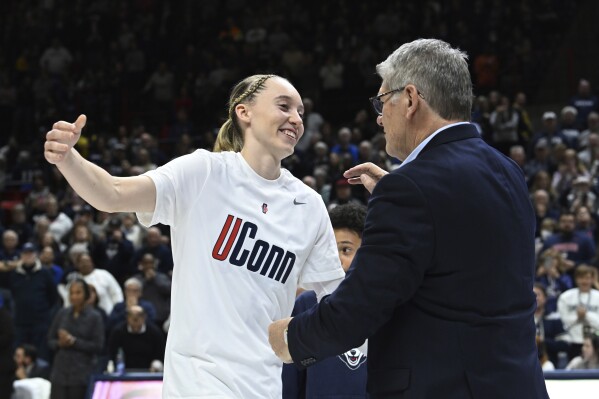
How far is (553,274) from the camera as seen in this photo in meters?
11.2

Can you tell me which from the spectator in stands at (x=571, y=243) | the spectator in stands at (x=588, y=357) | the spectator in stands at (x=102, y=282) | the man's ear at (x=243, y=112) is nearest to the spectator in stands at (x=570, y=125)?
the spectator in stands at (x=571, y=243)

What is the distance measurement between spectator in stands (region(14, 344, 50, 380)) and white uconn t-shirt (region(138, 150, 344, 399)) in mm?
8165

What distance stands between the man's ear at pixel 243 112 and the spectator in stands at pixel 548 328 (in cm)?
618

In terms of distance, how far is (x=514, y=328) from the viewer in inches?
119

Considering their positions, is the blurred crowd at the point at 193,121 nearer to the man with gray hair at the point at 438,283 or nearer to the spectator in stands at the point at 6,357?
the spectator in stands at the point at 6,357

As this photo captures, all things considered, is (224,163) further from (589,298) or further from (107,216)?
(107,216)

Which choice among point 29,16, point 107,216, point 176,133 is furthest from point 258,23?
point 107,216

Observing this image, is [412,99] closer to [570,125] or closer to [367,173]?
[367,173]

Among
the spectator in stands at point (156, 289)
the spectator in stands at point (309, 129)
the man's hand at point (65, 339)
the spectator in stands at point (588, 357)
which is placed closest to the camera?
the spectator in stands at point (588, 357)

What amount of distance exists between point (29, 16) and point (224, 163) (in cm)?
2162

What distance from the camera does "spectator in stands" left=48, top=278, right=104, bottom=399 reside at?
11.1m

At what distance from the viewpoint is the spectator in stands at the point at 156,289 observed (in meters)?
12.5

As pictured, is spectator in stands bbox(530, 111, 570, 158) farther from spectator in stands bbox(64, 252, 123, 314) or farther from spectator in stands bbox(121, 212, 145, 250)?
spectator in stands bbox(64, 252, 123, 314)

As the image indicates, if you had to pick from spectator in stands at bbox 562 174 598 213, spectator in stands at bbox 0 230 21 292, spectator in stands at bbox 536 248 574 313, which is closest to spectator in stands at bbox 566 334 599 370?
spectator in stands at bbox 536 248 574 313
